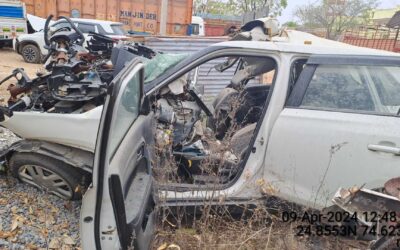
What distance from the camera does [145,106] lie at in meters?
2.62

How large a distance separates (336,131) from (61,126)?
206 centimetres

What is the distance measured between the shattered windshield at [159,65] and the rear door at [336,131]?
105 cm

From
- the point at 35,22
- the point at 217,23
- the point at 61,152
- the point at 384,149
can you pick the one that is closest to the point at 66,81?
the point at 61,152

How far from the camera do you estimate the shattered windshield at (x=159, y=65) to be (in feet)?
9.81

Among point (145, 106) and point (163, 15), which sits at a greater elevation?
point (163, 15)

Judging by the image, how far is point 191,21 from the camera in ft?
61.4

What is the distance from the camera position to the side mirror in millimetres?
2568

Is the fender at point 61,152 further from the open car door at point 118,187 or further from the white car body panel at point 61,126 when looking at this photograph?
the open car door at point 118,187

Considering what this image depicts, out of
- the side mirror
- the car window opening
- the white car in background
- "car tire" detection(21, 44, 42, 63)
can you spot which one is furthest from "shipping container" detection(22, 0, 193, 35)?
the side mirror

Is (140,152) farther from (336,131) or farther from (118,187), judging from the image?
(336,131)

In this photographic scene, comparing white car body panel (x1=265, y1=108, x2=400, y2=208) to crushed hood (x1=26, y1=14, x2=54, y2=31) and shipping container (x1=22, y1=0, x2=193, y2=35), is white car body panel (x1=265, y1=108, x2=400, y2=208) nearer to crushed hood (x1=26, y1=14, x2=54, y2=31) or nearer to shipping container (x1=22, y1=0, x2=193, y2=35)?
crushed hood (x1=26, y1=14, x2=54, y2=31)

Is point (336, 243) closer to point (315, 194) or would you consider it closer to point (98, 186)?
point (315, 194)

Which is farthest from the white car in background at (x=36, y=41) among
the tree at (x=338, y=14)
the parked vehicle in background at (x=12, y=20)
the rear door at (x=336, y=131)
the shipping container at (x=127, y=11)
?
the tree at (x=338, y=14)

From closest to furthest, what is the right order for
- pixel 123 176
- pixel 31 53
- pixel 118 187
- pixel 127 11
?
1. pixel 118 187
2. pixel 123 176
3. pixel 31 53
4. pixel 127 11
